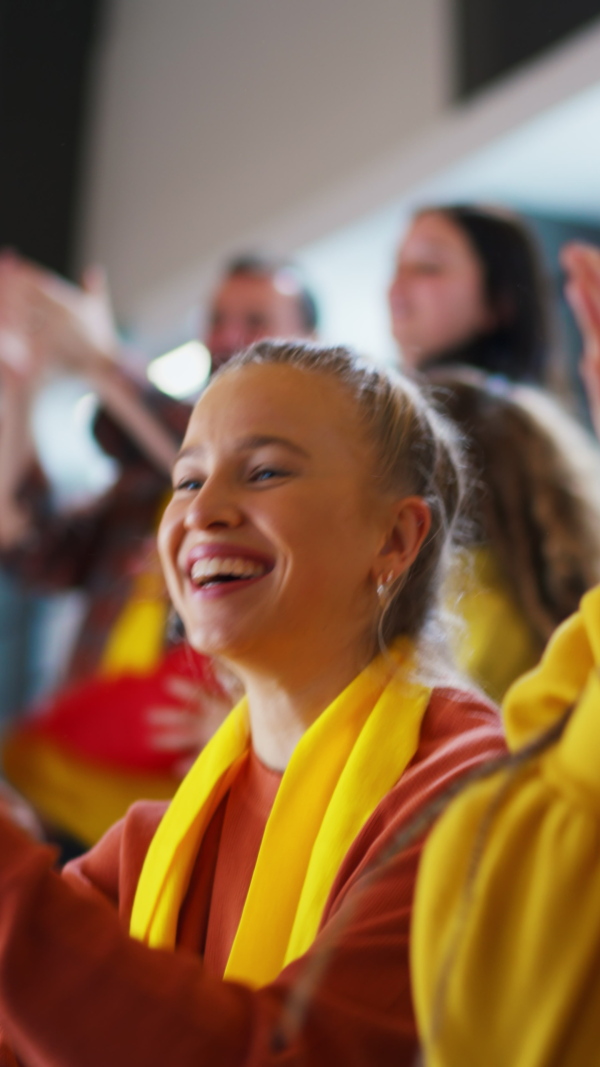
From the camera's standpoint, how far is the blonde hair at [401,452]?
43 cm

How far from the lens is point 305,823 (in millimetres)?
380

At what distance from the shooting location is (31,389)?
→ 0.91m

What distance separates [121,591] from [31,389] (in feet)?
0.63

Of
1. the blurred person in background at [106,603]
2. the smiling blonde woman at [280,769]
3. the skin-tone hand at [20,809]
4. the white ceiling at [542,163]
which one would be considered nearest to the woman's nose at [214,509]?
the smiling blonde woman at [280,769]

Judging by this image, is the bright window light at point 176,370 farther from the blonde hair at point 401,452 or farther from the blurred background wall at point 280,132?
the blonde hair at point 401,452

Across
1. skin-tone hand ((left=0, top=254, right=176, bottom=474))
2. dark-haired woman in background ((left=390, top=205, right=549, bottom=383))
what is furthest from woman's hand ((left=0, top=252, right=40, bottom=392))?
dark-haired woman in background ((left=390, top=205, right=549, bottom=383))

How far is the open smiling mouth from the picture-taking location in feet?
1.30

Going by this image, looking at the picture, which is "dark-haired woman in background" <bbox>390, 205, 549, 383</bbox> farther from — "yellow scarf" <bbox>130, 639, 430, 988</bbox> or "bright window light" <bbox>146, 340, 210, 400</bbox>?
"yellow scarf" <bbox>130, 639, 430, 988</bbox>

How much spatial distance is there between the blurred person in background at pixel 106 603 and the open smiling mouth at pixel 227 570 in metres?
0.12

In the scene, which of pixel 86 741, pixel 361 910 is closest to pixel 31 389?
pixel 86 741

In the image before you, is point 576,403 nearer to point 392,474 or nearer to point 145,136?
point 392,474

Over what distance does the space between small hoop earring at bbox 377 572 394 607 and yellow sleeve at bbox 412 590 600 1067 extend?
13 cm

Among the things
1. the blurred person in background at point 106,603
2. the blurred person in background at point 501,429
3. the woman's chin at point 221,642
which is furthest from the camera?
the blurred person in background at point 106,603

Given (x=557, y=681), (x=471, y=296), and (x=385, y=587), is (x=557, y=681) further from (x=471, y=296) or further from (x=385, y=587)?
(x=471, y=296)
